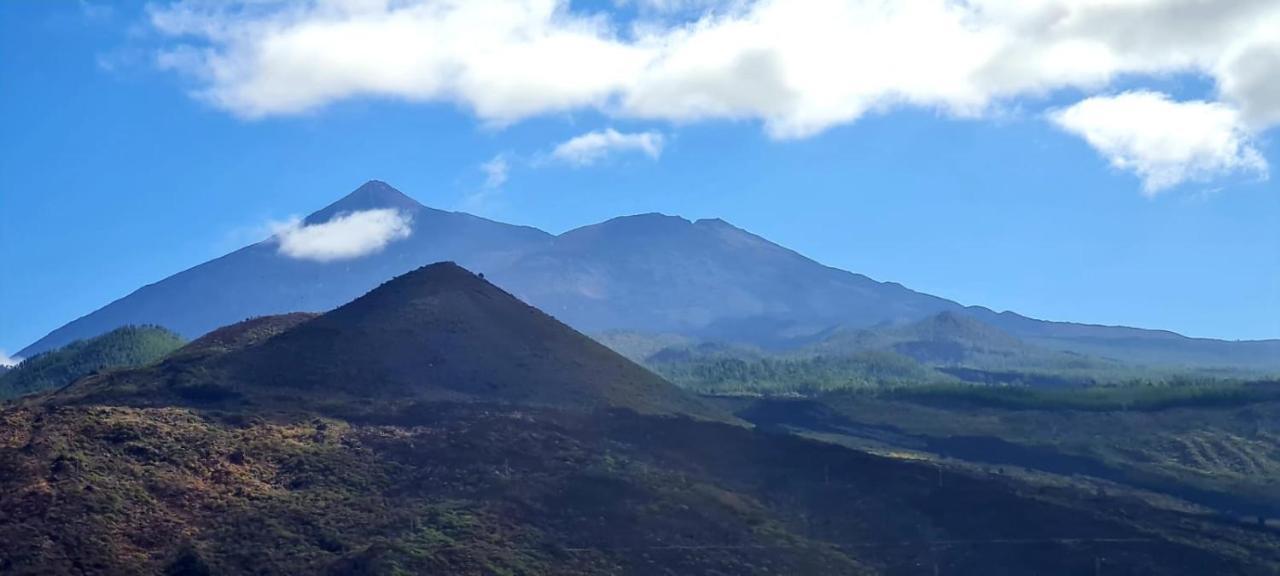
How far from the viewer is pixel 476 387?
321 ft

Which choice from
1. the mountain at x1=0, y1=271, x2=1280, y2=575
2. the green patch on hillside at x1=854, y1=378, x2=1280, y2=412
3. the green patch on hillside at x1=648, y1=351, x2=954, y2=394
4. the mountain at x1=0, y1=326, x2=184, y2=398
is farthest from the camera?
the green patch on hillside at x1=648, y1=351, x2=954, y2=394

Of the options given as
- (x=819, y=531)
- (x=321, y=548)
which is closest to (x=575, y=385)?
(x=819, y=531)

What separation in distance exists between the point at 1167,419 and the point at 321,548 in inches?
2894

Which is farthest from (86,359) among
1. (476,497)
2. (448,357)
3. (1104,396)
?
(1104,396)

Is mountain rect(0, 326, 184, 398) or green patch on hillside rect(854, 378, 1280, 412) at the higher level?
mountain rect(0, 326, 184, 398)

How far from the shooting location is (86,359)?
458 ft

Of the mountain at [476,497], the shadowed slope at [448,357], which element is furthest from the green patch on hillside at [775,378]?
the mountain at [476,497]

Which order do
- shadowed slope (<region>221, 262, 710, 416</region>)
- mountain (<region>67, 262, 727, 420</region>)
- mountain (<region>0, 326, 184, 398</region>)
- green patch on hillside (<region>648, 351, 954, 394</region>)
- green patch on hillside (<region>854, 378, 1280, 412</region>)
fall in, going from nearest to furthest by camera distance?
mountain (<region>67, 262, 727, 420</region>) → shadowed slope (<region>221, 262, 710, 416</region>) → green patch on hillside (<region>854, 378, 1280, 412</region>) → mountain (<region>0, 326, 184, 398</region>) → green patch on hillside (<region>648, 351, 954, 394</region>)

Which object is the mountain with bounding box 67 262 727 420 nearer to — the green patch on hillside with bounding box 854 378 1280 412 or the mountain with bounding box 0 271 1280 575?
the mountain with bounding box 0 271 1280 575

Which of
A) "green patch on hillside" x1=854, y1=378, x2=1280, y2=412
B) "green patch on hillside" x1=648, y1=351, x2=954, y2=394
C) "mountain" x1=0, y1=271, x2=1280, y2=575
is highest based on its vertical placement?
"green patch on hillside" x1=648, y1=351, x2=954, y2=394

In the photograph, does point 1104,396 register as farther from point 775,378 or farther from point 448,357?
point 448,357

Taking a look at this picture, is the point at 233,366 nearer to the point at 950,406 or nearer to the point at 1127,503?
the point at 1127,503

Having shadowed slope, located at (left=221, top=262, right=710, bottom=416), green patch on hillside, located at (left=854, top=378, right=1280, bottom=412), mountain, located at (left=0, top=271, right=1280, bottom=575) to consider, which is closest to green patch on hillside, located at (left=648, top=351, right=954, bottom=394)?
green patch on hillside, located at (left=854, top=378, right=1280, bottom=412)

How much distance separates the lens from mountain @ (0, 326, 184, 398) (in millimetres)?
132875
